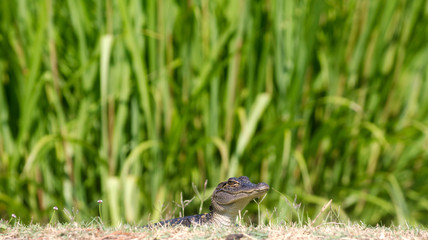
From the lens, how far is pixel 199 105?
154 inches

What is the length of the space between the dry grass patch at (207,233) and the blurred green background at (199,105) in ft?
4.38

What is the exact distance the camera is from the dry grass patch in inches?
76.1

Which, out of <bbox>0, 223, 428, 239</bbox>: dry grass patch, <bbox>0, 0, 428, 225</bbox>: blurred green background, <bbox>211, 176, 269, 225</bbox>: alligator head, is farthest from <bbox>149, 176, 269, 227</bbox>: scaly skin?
<bbox>0, 0, 428, 225</bbox>: blurred green background

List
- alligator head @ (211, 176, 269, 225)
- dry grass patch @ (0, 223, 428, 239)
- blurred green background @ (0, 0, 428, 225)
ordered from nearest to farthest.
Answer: dry grass patch @ (0, 223, 428, 239) < alligator head @ (211, 176, 269, 225) < blurred green background @ (0, 0, 428, 225)

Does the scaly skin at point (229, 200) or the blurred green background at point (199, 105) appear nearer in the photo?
the scaly skin at point (229, 200)

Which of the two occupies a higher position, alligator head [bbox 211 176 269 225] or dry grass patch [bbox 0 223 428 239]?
dry grass patch [bbox 0 223 428 239]

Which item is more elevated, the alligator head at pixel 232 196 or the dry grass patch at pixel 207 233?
the dry grass patch at pixel 207 233

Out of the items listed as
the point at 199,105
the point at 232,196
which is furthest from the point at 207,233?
the point at 199,105

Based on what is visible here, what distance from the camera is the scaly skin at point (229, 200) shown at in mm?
2558

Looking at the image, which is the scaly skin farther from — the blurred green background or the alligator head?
the blurred green background

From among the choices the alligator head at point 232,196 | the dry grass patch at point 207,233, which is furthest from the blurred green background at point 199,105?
the dry grass patch at point 207,233

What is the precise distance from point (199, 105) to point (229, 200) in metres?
1.33

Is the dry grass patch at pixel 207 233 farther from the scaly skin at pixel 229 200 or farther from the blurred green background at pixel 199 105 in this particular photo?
the blurred green background at pixel 199 105

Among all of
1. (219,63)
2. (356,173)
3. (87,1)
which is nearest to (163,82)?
(219,63)
